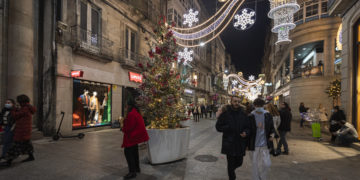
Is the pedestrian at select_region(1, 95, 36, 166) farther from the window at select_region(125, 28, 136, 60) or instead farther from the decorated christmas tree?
the window at select_region(125, 28, 136, 60)

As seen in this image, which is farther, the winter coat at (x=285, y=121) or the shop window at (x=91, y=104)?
the shop window at (x=91, y=104)

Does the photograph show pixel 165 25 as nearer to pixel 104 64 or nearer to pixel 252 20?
pixel 252 20

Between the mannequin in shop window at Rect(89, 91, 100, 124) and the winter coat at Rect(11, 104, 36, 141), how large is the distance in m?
6.32

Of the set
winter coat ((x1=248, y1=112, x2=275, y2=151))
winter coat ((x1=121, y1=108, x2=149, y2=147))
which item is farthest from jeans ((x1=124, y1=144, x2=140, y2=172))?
winter coat ((x1=248, y1=112, x2=275, y2=151))

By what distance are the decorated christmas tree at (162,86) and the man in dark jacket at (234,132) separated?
218cm

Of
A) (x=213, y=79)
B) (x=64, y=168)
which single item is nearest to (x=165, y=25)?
(x=64, y=168)

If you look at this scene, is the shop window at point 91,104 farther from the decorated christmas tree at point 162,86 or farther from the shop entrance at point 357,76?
the shop entrance at point 357,76

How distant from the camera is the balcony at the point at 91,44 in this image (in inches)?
391

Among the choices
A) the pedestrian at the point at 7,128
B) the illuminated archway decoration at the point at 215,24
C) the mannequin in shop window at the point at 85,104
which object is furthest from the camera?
the mannequin in shop window at the point at 85,104

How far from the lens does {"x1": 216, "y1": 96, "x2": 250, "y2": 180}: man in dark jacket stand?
11.4 ft

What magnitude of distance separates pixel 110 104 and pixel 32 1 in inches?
277

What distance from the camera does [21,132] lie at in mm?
4887

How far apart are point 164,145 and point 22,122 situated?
3956 mm

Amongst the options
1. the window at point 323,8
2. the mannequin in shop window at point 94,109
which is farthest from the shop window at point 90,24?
the window at point 323,8
